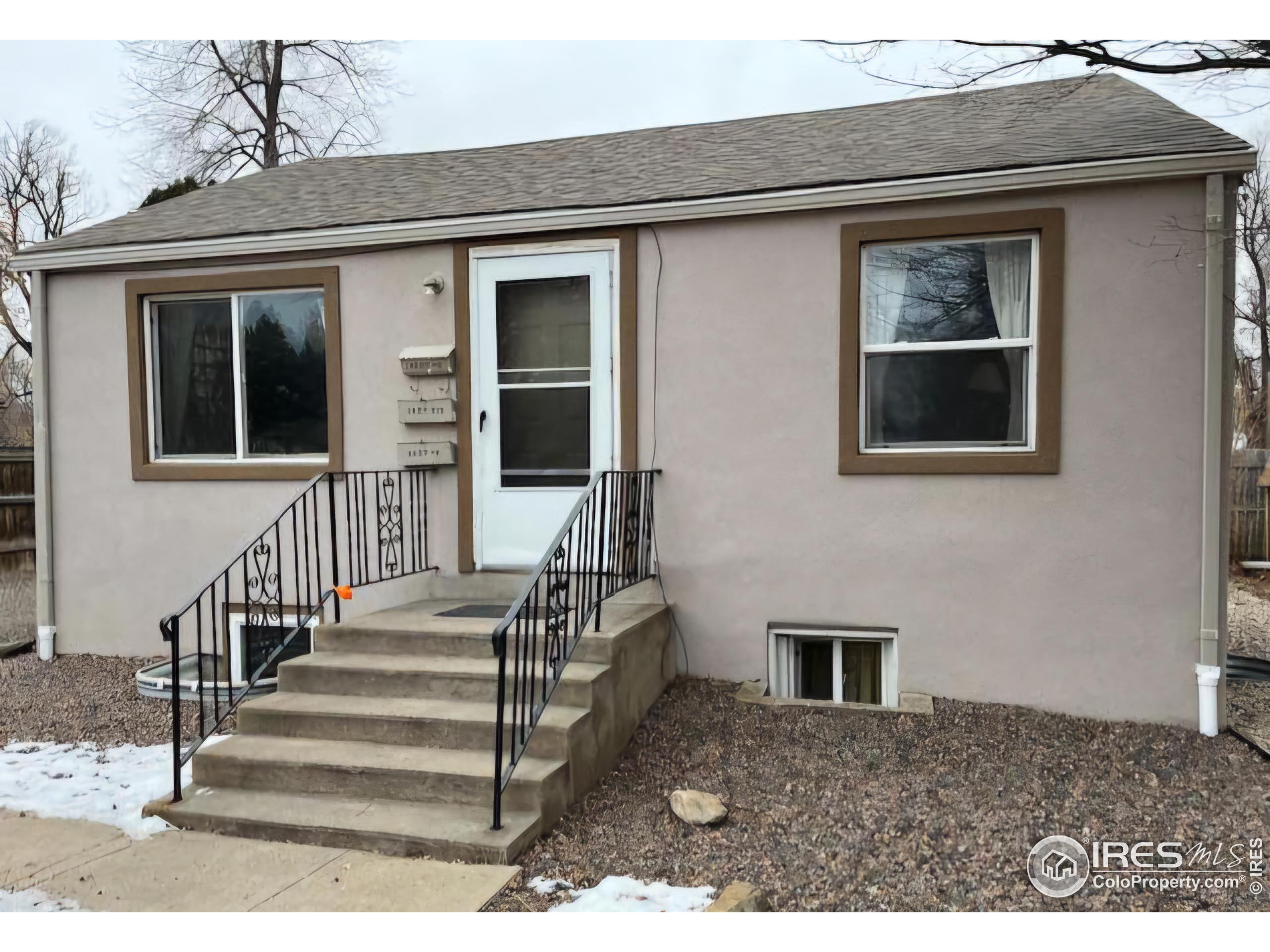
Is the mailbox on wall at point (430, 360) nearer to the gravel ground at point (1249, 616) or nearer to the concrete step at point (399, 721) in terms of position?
the concrete step at point (399, 721)

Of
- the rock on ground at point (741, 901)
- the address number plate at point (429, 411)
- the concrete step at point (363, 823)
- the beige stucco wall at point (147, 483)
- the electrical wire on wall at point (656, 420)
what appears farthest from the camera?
the beige stucco wall at point (147, 483)

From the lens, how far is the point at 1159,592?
4320mm

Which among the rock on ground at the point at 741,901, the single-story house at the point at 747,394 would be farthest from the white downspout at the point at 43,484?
the rock on ground at the point at 741,901

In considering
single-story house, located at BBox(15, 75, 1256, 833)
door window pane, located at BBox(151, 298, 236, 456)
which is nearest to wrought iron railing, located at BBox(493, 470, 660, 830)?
single-story house, located at BBox(15, 75, 1256, 833)

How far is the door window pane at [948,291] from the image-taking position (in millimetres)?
4547

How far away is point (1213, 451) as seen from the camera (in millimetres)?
4184

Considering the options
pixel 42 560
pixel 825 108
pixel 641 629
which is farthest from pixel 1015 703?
pixel 42 560

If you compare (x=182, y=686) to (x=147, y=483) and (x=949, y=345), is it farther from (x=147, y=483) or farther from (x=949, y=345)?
(x=949, y=345)

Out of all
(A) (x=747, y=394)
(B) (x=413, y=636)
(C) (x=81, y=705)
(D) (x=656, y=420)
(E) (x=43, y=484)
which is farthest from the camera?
(E) (x=43, y=484)

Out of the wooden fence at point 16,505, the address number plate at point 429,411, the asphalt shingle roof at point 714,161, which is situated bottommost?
the wooden fence at point 16,505

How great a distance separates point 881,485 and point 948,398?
0.59 m

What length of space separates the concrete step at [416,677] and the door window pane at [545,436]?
4.43 ft

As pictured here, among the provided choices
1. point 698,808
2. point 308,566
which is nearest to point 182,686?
point 308,566
